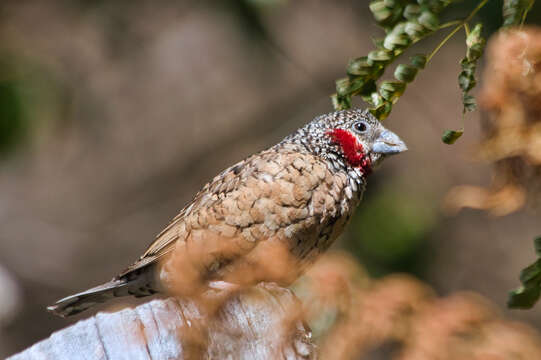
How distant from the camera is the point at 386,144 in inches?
136

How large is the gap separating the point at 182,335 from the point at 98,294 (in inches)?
46.4

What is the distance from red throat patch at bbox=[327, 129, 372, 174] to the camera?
3.42m

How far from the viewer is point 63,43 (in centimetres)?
828

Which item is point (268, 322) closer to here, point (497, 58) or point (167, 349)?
point (167, 349)

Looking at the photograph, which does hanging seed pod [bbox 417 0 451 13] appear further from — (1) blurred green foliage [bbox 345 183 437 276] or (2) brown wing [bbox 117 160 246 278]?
(1) blurred green foliage [bbox 345 183 437 276]

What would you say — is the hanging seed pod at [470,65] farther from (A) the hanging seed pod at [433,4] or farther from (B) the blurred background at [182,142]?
(B) the blurred background at [182,142]

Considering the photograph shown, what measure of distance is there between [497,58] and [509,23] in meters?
0.15

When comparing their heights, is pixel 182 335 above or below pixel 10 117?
below

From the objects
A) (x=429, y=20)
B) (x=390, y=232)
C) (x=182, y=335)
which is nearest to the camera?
(x=182, y=335)

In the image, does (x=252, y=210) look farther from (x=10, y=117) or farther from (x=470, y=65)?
(x=10, y=117)

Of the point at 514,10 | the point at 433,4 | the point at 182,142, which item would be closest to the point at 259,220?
the point at 433,4

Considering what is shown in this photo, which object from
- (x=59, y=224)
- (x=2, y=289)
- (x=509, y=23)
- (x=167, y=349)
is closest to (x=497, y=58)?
(x=509, y=23)

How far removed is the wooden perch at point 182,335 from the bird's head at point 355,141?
1382 mm

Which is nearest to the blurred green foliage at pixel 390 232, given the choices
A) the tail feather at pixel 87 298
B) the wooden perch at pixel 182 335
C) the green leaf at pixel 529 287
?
the tail feather at pixel 87 298
